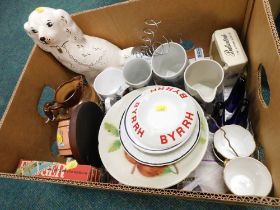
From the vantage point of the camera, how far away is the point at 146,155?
0.55 m

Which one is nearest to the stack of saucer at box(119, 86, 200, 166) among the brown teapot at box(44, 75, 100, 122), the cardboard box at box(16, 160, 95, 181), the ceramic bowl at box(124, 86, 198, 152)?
the ceramic bowl at box(124, 86, 198, 152)

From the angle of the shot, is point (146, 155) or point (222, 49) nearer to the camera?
point (146, 155)

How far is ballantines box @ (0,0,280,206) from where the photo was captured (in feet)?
1.86

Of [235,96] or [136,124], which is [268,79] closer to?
[235,96]

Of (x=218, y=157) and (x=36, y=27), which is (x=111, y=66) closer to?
(x=36, y=27)

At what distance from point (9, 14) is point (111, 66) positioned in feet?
2.92

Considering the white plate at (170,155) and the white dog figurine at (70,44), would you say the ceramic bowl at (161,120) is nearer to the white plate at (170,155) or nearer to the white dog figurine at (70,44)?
the white plate at (170,155)

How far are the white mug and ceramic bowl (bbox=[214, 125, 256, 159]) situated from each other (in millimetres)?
92

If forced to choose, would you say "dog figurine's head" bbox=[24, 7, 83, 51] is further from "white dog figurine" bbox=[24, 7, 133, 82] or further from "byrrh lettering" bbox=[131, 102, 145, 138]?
"byrrh lettering" bbox=[131, 102, 145, 138]

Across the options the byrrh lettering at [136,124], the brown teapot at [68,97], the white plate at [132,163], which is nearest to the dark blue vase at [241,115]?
the white plate at [132,163]

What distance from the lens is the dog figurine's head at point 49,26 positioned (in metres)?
0.66

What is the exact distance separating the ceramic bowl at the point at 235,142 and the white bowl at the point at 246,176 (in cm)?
2


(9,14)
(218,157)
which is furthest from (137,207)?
(9,14)

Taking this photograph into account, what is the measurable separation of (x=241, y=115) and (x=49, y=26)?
0.51 m
